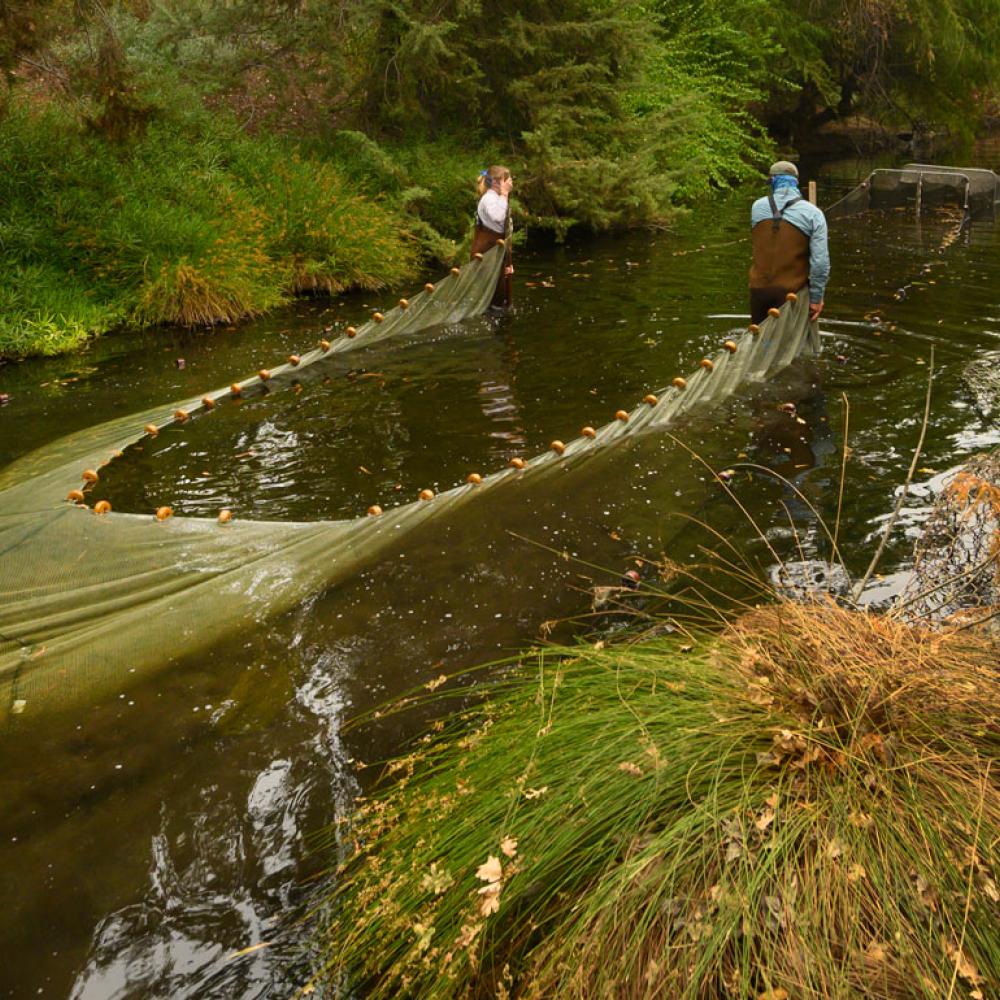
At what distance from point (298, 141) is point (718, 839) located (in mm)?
14362

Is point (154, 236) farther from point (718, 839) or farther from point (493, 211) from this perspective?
point (718, 839)

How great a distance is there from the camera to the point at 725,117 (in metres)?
21.7

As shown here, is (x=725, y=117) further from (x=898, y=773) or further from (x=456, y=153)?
(x=898, y=773)

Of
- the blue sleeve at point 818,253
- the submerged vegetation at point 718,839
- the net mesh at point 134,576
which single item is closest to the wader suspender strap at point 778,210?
the blue sleeve at point 818,253

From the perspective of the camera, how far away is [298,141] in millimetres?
14984

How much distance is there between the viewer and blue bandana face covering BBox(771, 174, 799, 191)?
304 inches

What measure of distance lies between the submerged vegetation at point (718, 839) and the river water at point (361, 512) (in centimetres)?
57

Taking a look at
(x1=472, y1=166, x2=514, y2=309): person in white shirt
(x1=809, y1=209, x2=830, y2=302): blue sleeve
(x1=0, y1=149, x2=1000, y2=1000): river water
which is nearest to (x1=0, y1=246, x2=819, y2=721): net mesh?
(x1=0, y1=149, x2=1000, y2=1000): river water

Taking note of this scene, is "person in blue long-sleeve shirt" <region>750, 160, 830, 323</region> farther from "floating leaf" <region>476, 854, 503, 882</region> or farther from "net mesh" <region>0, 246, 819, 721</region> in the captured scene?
"floating leaf" <region>476, 854, 503, 882</region>

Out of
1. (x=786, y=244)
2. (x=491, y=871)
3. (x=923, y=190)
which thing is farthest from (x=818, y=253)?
(x=923, y=190)

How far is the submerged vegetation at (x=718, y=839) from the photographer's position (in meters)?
2.28

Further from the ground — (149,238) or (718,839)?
(149,238)

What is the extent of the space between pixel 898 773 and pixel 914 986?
0.53 meters

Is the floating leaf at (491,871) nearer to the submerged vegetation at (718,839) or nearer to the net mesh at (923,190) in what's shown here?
the submerged vegetation at (718,839)
